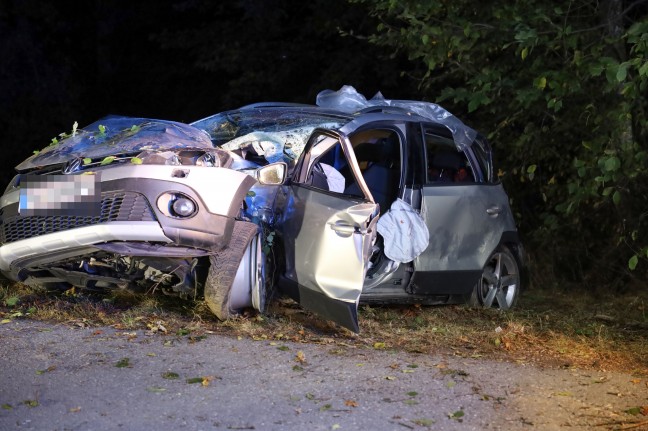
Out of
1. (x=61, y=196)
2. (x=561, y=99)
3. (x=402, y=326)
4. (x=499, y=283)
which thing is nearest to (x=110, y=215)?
(x=61, y=196)

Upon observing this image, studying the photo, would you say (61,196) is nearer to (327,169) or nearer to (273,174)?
(273,174)

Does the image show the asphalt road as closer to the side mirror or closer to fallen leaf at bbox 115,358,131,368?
fallen leaf at bbox 115,358,131,368

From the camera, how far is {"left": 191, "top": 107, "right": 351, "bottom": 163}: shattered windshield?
7.62 meters

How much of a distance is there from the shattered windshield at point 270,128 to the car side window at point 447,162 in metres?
0.99

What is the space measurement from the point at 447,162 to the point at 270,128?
1.60 metres

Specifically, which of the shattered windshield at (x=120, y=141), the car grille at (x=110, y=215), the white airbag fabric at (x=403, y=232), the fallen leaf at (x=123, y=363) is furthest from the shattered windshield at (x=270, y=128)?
the fallen leaf at (x=123, y=363)

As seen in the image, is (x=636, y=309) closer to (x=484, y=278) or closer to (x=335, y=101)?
(x=484, y=278)

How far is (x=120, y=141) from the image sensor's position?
684 centimetres

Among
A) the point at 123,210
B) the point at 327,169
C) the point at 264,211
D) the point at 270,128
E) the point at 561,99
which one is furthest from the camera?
the point at 561,99

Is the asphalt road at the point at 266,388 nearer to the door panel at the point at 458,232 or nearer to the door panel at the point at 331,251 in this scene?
the door panel at the point at 331,251

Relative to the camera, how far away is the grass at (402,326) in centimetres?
675

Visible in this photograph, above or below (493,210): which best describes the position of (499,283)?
below

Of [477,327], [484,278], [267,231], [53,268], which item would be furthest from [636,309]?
[53,268]

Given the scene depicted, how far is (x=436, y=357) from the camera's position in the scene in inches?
256
